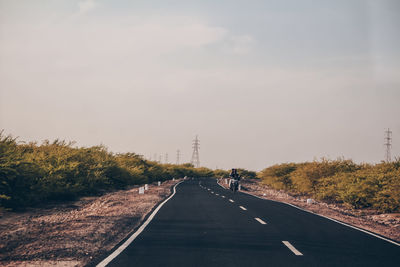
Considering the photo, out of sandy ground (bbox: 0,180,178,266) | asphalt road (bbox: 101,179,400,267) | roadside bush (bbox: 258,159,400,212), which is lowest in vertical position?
sandy ground (bbox: 0,180,178,266)

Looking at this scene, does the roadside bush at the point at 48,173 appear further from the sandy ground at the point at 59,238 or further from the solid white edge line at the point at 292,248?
the solid white edge line at the point at 292,248

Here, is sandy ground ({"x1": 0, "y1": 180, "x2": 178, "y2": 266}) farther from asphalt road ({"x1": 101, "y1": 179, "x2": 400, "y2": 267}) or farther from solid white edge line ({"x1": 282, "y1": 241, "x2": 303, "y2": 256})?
solid white edge line ({"x1": 282, "y1": 241, "x2": 303, "y2": 256})

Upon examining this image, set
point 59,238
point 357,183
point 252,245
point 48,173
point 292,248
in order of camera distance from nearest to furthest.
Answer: point 292,248, point 252,245, point 59,238, point 48,173, point 357,183

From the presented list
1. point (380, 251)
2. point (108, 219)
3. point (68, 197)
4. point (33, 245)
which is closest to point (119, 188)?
point (68, 197)

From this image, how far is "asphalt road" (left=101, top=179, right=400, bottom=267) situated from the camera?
7.61 m

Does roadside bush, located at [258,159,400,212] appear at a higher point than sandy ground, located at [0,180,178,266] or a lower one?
higher

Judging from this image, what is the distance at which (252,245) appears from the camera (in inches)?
365

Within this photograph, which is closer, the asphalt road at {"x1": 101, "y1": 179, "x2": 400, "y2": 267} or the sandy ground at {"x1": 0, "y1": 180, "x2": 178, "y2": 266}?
the asphalt road at {"x1": 101, "y1": 179, "x2": 400, "y2": 267}

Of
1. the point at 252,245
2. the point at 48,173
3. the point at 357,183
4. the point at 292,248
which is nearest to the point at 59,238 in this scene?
the point at 252,245

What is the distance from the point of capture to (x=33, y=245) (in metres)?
9.23

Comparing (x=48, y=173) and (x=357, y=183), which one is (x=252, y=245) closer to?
(x=48, y=173)

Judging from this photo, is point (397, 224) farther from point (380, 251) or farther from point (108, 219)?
point (108, 219)

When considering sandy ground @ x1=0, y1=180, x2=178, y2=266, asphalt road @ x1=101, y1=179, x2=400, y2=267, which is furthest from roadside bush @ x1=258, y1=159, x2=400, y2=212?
sandy ground @ x1=0, y1=180, x2=178, y2=266

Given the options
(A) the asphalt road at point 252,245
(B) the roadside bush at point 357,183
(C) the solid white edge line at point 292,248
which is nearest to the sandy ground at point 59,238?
(A) the asphalt road at point 252,245
